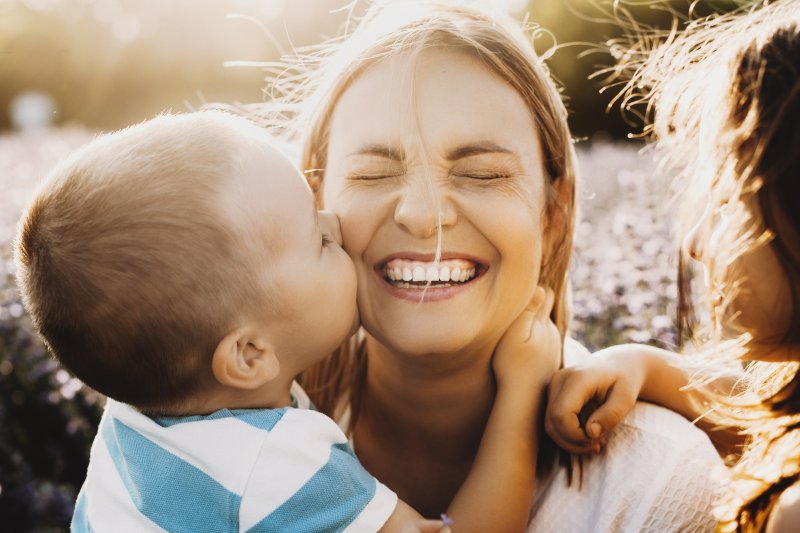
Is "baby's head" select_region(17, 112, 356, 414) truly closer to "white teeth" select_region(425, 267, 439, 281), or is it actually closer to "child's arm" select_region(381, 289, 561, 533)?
"white teeth" select_region(425, 267, 439, 281)

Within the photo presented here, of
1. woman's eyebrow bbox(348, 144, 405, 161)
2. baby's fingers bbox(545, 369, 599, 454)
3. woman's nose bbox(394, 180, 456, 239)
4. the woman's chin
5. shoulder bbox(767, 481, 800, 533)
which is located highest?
woman's eyebrow bbox(348, 144, 405, 161)

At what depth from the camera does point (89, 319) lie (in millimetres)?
1718

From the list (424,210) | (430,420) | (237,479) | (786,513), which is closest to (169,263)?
(237,479)

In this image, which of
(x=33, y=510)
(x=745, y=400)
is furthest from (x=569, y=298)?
(x=33, y=510)

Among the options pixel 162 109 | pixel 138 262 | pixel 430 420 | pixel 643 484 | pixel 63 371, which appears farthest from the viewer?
pixel 162 109

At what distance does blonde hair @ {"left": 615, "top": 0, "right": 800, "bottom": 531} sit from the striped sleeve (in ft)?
2.76

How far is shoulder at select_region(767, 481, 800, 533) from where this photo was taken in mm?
1540

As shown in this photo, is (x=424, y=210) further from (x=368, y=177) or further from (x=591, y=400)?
(x=591, y=400)

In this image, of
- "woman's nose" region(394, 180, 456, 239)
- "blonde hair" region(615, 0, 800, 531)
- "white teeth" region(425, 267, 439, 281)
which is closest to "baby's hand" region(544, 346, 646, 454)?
"blonde hair" region(615, 0, 800, 531)

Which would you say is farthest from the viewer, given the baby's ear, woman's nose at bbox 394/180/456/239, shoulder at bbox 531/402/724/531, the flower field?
the flower field

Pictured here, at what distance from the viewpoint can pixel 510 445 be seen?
2.10 m

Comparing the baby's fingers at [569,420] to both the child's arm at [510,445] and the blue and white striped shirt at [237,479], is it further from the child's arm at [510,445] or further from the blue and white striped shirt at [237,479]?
the blue and white striped shirt at [237,479]

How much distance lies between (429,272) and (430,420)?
0.60 meters

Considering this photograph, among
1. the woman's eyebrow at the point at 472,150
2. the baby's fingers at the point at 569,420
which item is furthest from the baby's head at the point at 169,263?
the baby's fingers at the point at 569,420
